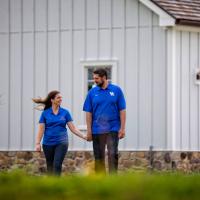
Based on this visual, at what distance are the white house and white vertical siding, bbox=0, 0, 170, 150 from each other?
2 centimetres

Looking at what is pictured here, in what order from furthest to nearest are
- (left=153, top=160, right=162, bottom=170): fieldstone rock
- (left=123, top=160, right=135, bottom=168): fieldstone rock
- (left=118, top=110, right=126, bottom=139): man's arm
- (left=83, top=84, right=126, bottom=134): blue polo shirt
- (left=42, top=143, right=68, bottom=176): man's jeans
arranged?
(left=123, top=160, right=135, bottom=168): fieldstone rock, (left=153, top=160, right=162, bottom=170): fieldstone rock, (left=83, top=84, right=126, bottom=134): blue polo shirt, (left=118, top=110, right=126, bottom=139): man's arm, (left=42, top=143, right=68, bottom=176): man's jeans

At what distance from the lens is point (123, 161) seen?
23969mm

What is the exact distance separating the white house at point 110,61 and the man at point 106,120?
5256 millimetres

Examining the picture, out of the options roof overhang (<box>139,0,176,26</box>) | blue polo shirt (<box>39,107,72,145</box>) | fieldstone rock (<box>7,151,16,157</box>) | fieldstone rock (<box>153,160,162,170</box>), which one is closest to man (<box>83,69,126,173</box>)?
blue polo shirt (<box>39,107,72,145</box>)

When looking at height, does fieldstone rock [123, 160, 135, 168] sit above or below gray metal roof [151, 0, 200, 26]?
below

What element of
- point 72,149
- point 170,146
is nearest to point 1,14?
point 72,149

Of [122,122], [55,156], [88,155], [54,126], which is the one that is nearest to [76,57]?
[88,155]

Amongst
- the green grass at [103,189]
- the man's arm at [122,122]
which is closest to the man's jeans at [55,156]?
the man's arm at [122,122]

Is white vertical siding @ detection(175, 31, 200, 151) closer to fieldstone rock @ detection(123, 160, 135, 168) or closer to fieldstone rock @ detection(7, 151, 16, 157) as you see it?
fieldstone rock @ detection(123, 160, 135, 168)

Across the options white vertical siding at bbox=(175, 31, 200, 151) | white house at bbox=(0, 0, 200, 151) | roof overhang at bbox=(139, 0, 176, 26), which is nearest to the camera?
roof overhang at bbox=(139, 0, 176, 26)

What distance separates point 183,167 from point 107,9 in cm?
383

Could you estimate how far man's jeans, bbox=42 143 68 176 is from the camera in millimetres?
18422

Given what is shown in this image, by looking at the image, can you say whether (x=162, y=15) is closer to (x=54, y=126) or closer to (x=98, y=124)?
(x=98, y=124)

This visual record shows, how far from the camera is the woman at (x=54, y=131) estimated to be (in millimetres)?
18612
